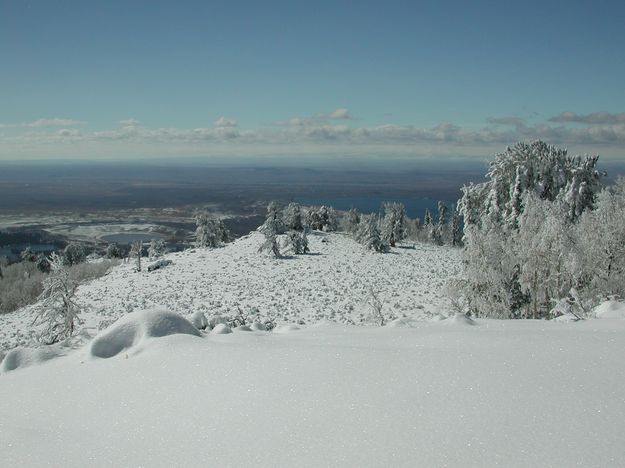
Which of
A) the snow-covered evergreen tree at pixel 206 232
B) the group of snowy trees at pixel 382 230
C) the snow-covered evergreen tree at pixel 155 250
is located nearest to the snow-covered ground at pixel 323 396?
the group of snowy trees at pixel 382 230

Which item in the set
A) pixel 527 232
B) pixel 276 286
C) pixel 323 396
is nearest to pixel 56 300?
pixel 323 396

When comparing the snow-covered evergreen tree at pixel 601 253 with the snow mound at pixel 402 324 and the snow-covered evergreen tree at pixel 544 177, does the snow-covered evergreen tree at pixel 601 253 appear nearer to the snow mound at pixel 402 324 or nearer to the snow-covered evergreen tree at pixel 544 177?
the snow-covered evergreen tree at pixel 544 177

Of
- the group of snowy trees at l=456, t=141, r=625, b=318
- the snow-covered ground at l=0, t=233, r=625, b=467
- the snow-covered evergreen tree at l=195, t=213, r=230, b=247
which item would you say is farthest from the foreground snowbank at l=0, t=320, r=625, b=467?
the snow-covered evergreen tree at l=195, t=213, r=230, b=247

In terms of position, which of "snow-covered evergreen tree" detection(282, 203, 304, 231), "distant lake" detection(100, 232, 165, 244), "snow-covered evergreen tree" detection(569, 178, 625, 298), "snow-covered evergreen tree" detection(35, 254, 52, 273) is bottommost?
"distant lake" detection(100, 232, 165, 244)

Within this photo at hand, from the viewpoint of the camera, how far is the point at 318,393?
4.15 m

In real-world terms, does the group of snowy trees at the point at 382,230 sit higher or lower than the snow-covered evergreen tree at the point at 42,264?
higher

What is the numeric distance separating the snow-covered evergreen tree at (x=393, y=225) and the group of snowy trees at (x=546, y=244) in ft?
130

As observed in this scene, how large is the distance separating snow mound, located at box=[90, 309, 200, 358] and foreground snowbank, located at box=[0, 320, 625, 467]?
0.31 metres

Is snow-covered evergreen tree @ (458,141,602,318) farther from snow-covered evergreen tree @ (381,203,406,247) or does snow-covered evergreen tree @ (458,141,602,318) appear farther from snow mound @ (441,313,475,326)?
snow-covered evergreen tree @ (381,203,406,247)

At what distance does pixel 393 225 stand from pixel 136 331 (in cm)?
6045

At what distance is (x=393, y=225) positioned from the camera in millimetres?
64375

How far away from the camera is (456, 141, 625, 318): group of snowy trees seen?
1526 centimetres

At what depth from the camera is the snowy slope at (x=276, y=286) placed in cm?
2773

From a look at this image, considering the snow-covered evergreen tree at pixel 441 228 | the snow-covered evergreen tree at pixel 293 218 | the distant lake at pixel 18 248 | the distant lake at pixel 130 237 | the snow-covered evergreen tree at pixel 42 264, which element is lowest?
the distant lake at pixel 18 248
